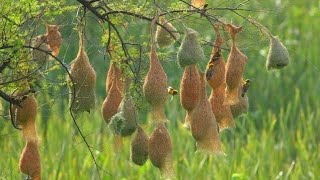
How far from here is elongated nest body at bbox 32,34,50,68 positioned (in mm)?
2674

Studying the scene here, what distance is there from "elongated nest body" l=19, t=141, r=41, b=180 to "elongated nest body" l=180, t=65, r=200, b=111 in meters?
0.64

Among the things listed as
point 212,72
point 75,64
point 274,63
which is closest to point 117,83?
point 75,64

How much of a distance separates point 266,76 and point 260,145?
5.79 feet

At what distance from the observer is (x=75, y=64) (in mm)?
2473

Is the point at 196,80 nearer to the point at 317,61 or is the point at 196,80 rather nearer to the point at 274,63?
the point at 274,63

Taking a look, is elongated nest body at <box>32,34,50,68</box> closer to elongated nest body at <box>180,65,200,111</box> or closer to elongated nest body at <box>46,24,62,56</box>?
elongated nest body at <box>46,24,62,56</box>

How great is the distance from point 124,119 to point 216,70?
27 cm

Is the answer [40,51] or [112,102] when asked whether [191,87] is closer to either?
[112,102]

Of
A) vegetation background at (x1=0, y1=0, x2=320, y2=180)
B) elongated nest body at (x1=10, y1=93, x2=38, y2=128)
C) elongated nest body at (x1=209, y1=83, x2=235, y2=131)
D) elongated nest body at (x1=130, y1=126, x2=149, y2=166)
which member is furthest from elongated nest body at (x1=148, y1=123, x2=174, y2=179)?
vegetation background at (x1=0, y1=0, x2=320, y2=180)

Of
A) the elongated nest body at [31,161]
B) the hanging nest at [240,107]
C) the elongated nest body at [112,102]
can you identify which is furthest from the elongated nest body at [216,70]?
the elongated nest body at [31,161]

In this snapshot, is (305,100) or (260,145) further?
(305,100)

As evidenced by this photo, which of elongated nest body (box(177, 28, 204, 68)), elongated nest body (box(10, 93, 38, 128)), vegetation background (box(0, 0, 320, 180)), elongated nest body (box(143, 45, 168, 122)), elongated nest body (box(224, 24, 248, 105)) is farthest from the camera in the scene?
vegetation background (box(0, 0, 320, 180))

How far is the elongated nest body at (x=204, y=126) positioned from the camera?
90.4 inches

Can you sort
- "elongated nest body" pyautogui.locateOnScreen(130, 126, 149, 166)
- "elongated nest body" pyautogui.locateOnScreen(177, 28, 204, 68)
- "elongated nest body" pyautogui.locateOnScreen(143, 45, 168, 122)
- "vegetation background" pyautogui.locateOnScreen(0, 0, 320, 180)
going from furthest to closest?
"vegetation background" pyautogui.locateOnScreen(0, 0, 320, 180) < "elongated nest body" pyautogui.locateOnScreen(130, 126, 149, 166) < "elongated nest body" pyautogui.locateOnScreen(143, 45, 168, 122) < "elongated nest body" pyautogui.locateOnScreen(177, 28, 204, 68)
